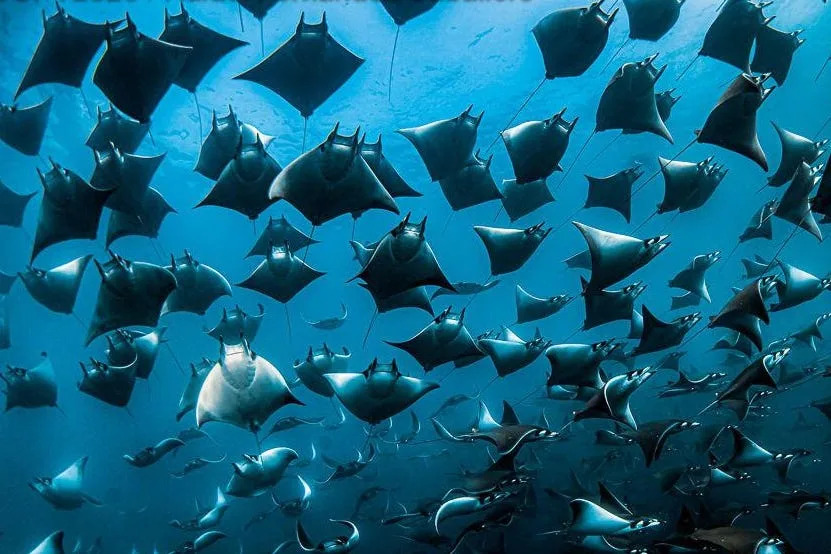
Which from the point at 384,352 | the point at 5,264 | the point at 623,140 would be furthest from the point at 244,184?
the point at 384,352

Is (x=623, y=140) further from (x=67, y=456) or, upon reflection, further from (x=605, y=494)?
(x=67, y=456)

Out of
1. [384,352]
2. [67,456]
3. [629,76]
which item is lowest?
[67,456]

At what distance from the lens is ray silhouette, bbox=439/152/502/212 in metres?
7.15

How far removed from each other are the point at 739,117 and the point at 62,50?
28.2 ft

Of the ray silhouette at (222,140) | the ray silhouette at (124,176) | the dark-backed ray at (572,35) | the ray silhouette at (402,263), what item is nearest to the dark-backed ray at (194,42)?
the ray silhouette at (222,140)

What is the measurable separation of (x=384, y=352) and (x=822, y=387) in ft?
84.2

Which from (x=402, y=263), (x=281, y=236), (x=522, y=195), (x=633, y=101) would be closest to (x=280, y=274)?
(x=281, y=236)

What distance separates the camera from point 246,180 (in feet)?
19.2

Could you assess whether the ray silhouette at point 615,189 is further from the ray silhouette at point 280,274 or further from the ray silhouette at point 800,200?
the ray silhouette at point 280,274

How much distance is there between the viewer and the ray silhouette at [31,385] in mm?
7965

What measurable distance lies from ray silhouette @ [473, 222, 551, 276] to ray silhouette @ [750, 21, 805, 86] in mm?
4420

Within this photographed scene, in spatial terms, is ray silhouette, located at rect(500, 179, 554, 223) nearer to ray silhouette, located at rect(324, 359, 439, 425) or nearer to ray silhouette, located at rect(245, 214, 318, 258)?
ray silhouette, located at rect(245, 214, 318, 258)

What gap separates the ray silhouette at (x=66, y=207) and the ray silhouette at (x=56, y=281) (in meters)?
0.55

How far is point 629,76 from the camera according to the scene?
5.57m
